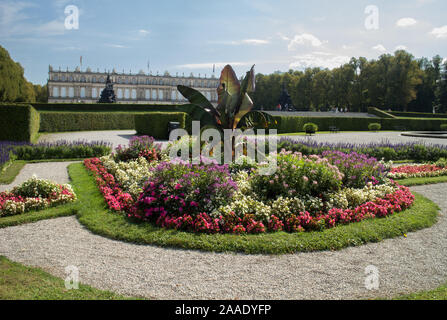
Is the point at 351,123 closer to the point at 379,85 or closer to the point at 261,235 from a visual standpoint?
the point at 379,85

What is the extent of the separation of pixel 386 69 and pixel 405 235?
52.4 m

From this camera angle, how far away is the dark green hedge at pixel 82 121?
25125 millimetres

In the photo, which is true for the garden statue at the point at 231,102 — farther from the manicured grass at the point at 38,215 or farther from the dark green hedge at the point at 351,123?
the dark green hedge at the point at 351,123

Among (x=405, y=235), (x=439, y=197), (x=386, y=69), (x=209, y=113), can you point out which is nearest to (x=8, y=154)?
(x=209, y=113)

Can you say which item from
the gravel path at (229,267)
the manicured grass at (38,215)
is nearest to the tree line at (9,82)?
the manicured grass at (38,215)

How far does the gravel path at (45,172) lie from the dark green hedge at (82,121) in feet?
49.7

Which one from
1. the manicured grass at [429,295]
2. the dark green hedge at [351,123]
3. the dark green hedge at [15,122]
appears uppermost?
the dark green hedge at [351,123]

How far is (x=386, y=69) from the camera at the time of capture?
167ft

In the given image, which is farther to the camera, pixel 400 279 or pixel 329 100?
pixel 329 100

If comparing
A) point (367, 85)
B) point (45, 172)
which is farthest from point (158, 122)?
point (367, 85)

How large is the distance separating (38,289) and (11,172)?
7.53 meters

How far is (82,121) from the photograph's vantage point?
87.7ft

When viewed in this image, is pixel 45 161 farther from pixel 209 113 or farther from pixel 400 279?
pixel 400 279

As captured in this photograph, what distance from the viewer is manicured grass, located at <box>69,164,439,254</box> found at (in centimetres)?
459
